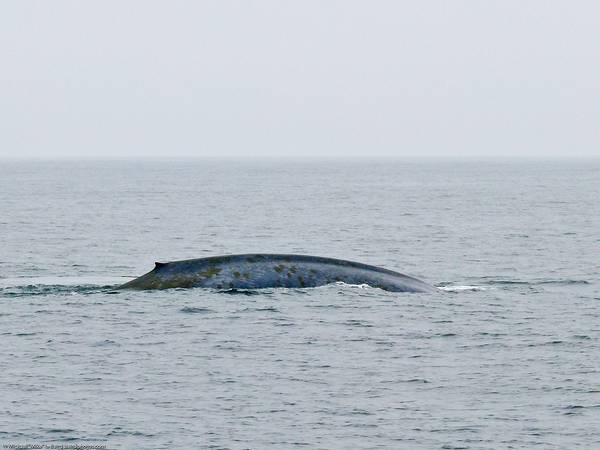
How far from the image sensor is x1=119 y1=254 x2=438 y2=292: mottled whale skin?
114ft

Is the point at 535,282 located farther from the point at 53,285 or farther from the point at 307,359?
the point at 307,359

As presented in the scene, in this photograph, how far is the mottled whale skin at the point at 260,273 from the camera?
114 feet

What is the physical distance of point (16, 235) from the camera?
6875 centimetres

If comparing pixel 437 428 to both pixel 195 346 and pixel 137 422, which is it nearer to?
pixel 137 422

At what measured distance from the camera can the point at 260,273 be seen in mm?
35062

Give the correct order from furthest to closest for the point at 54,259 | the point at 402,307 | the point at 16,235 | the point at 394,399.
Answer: the point at 16,235
the point at 54,259
the point at 402,307
the point at 394,399

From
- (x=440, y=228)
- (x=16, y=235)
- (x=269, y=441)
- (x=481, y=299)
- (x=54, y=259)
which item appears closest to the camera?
(x=269, y=441)

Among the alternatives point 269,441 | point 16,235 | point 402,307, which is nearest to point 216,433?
point 269,441

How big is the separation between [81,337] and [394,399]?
988 cm

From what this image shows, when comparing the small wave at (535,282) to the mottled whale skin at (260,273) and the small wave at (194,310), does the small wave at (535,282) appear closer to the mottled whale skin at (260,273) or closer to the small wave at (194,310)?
the mottled whale skin at (260,273)

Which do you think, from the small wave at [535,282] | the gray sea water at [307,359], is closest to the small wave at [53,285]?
the gray sea water at [307,359]

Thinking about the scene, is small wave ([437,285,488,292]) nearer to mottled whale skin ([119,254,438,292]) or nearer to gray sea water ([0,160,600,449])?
gray sea water ([0,160,600,449])

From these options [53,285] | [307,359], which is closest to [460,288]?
[307,359]

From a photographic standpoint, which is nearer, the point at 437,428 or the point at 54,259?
the point at 437,428
